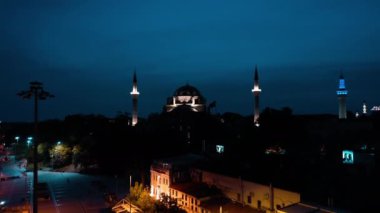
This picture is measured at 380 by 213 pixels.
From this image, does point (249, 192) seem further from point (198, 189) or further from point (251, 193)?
point (198, 189)

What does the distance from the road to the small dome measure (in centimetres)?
3236

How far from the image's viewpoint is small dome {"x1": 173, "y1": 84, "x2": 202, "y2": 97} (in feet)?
244

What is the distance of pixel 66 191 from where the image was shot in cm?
3647

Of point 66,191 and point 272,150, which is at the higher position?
point 272,150

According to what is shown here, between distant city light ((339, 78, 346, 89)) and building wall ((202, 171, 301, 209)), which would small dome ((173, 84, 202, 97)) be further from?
building wall ((202, 171, 301, 209))

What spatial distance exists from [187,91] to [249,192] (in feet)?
174

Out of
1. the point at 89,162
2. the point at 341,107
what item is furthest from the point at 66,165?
the point at 341,107

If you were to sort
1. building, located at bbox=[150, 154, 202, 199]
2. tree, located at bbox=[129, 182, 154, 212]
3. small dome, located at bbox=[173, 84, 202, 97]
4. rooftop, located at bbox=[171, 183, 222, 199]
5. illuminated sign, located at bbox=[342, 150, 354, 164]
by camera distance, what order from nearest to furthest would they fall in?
rooftop, located at bbox=[171, 183, 222, 199] < tree, located at bbox=[129, 182, 154, 212] < building, located at bbox=[150, 154, 202, 199] < illuminated sign, located at bbox=[342, 150, 354, 164] < small dome, located at bbox=[173, 84, 202, 97]

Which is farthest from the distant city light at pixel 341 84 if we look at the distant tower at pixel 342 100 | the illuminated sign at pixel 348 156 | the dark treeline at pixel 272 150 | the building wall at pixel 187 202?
the building wall at pixel 187 202

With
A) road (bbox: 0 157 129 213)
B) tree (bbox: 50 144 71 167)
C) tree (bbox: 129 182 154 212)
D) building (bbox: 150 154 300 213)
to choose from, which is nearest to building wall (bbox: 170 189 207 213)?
building (bbox: 150 154 300 213)

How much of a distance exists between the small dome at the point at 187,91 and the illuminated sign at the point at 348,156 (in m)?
46.8

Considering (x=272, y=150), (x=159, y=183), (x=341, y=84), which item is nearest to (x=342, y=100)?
(x=341, y=84)

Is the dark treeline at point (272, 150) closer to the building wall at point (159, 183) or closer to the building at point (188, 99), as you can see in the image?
the building wall at point (159, 183)

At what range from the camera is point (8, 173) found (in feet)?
164
